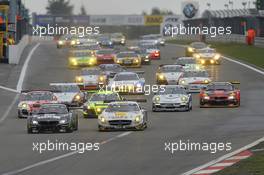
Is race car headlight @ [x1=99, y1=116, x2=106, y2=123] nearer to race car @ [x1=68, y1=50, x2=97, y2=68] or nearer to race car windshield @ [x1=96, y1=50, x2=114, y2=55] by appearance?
race car @ [x1=68, y1=50, x2=97, y2=68]

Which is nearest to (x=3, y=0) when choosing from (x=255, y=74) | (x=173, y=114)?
(x=255, y=74)

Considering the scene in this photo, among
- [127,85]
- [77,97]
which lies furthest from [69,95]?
[127,85]

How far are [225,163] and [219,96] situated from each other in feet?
71.6

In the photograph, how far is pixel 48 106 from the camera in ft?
120

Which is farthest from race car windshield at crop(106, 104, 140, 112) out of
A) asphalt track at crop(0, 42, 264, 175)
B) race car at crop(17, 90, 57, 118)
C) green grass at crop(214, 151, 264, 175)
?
green grass at crop(214, 151, 264, 175)

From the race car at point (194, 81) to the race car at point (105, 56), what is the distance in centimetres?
2411

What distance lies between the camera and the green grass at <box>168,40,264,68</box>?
83.1 metres

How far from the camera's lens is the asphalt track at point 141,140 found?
24844 mm

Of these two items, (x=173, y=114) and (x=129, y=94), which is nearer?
(x=173, y=114)

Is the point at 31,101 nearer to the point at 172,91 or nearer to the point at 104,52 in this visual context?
the point at 172,91

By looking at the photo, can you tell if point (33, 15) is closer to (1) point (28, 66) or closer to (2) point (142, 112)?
(1) point (28, 66)

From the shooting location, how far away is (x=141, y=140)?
31984 mm

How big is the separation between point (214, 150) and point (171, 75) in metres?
33.9

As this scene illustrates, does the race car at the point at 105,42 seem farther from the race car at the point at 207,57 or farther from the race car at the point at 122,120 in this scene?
the race car at the point at 122,120
